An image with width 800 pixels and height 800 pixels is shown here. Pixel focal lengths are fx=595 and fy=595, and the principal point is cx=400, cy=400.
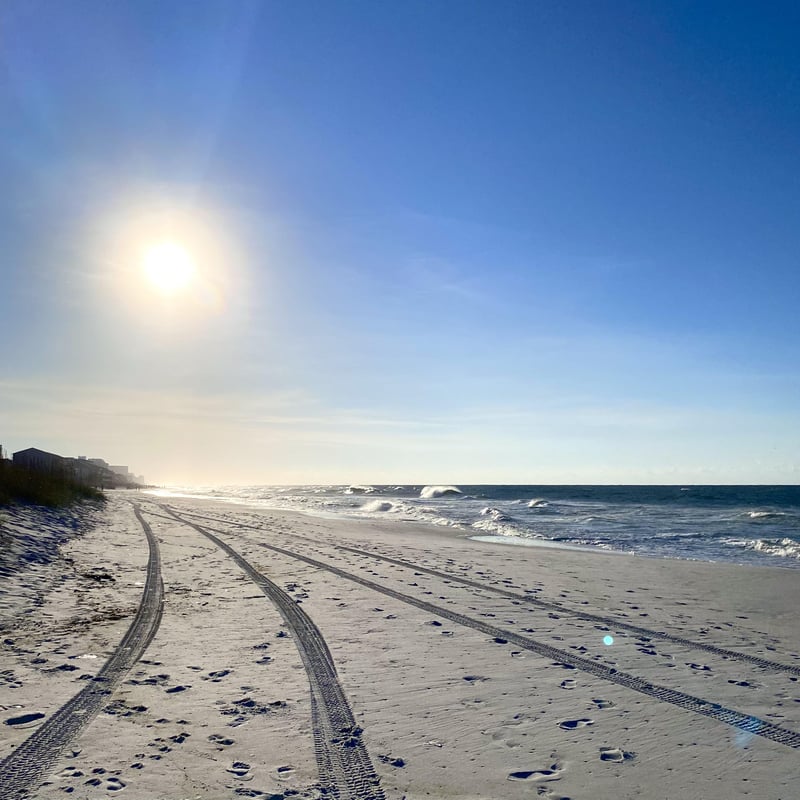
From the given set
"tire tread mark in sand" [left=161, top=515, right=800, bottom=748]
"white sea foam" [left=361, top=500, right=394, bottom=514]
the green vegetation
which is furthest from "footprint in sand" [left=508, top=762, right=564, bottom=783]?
"white sea foam" [left=361, top=500, right=394, bottom=514]

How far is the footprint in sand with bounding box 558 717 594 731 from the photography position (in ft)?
18.1

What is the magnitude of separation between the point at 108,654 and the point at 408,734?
4.08 metres

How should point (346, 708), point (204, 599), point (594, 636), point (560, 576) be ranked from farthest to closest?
point (560, 576), point (204, 599), point (594, 636), point (346, 708)

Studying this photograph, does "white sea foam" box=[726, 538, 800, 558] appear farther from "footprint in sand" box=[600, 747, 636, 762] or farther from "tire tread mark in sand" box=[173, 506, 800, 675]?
"footprint in sand" box=[600, 747, 636, 762]

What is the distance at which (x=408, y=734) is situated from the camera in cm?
531

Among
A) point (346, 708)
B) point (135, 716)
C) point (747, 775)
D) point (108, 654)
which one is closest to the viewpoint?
point (747, 775)

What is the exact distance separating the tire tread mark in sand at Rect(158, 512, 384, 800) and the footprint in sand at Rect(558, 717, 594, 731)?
192cm

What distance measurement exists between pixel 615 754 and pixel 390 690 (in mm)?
2347

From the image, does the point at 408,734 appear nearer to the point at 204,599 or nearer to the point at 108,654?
the point at 108,654

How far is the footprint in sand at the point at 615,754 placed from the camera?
4939 millimetres

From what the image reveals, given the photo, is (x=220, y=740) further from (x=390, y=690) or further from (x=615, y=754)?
(x=615, y=754)

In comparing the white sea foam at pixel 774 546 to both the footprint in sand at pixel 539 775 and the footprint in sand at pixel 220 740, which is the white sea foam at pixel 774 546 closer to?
the footprint in sand at pixel 539 775

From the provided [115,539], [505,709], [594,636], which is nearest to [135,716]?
[505,709]

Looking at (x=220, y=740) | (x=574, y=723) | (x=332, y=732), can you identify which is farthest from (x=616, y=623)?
(x=220, y=740)
